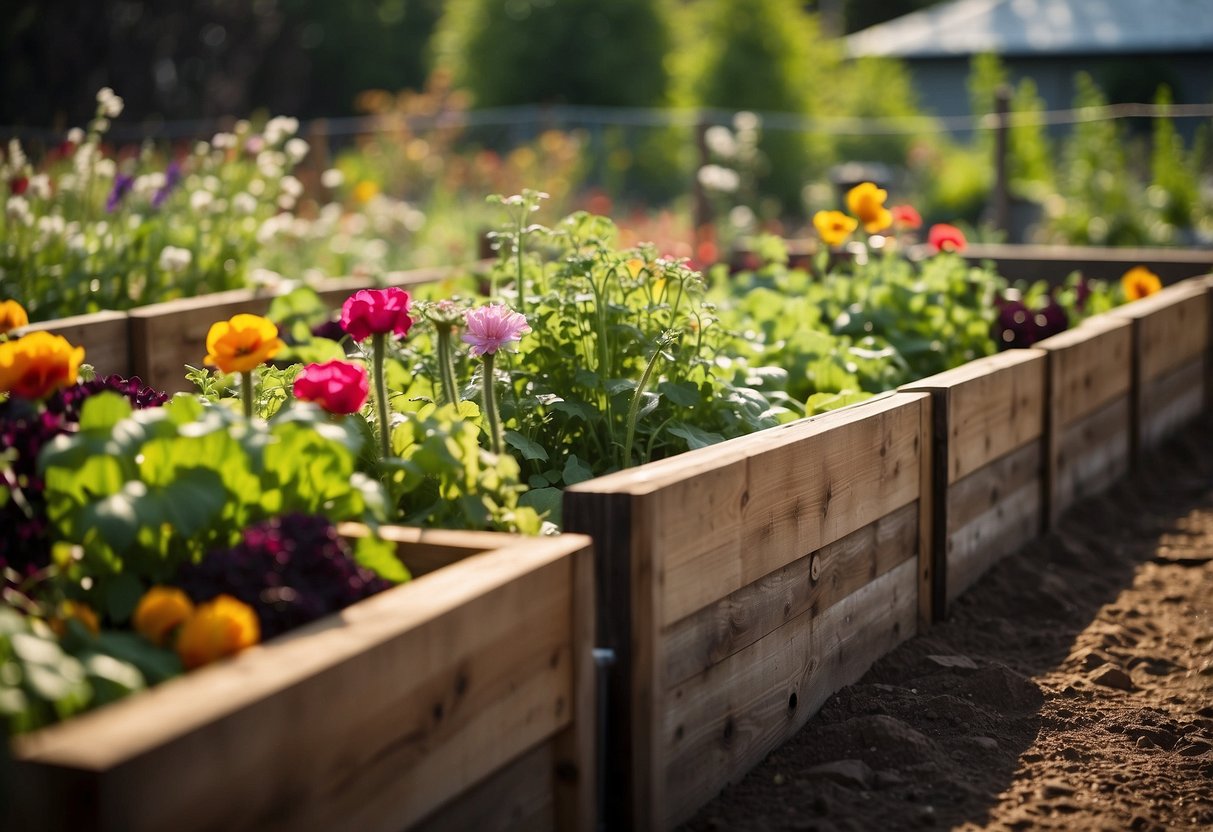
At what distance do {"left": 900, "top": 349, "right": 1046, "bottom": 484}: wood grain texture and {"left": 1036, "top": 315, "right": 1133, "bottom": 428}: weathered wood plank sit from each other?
0.40 ft

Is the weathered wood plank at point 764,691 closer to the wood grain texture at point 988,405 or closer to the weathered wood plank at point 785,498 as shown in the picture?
the weathered wood plank at point 785,498

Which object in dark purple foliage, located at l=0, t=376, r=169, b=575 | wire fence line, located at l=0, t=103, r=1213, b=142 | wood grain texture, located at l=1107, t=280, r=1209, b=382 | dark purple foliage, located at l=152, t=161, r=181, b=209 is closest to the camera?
dark purple foliage, located at l=0, t=376, r=169, b=575

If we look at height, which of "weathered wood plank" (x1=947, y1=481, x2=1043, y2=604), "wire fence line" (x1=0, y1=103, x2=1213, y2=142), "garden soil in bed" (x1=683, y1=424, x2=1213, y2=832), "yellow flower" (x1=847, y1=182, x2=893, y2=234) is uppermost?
"wire fence line" (x1=0, y1=103, x2=1213, y2=142)

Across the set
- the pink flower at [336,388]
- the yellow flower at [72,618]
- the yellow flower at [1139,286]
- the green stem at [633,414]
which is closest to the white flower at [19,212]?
the green stem at [633,414]

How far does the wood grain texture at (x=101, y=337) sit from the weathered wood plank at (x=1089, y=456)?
8.80 ft

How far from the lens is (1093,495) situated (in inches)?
174

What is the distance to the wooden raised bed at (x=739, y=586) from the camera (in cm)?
200

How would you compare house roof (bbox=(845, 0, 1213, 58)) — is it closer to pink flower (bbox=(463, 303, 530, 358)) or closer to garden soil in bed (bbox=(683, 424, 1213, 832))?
garden soil in bed (bbox=(683, 424, 1213, 832))

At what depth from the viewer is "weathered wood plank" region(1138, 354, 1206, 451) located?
499 cm

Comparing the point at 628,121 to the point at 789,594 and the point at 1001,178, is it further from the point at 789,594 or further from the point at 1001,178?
the point at 789,594

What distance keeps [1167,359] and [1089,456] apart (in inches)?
40.6

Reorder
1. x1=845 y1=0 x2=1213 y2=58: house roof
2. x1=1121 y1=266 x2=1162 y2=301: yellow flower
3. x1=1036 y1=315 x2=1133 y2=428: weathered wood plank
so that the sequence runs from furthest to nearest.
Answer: x1=845 y1=0 x2=1213 y2=58: house roof, x1=1121 y1=266 x2=1162 y2=301: yellow flower, x1=1036 y1=315 x2=1133 y2=428: weathered wood plank

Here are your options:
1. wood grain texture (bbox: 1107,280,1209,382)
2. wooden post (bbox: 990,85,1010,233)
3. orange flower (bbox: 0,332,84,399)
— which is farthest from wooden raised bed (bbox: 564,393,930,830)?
wooden post (bbox: 990,85,1010,233)

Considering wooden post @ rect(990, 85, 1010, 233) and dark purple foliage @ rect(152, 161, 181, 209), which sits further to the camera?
wooden post @ rect(990, 85, 1010, 233)
